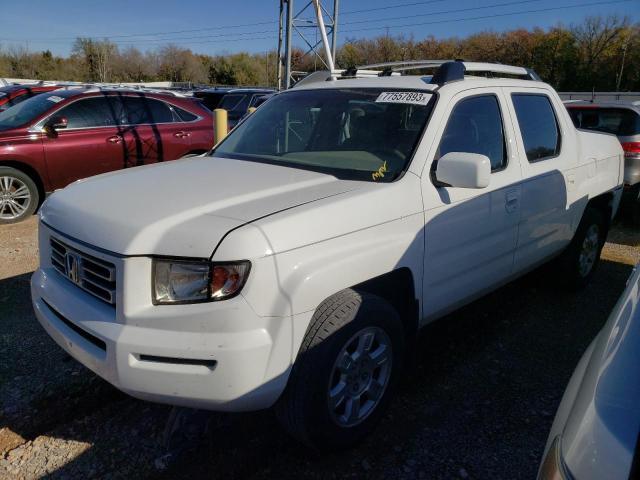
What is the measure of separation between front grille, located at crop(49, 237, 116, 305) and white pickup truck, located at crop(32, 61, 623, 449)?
1cm

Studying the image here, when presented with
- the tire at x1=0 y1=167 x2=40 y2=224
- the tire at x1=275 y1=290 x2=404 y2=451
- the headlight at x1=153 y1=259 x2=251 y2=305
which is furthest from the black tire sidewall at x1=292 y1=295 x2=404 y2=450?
the tire at x1=0 y1=167 x2=40 y2=224

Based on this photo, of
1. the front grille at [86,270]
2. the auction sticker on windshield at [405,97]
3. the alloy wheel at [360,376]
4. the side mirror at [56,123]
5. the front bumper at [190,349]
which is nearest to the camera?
the front bumper at [190,349]

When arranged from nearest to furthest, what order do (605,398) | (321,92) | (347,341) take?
(605,398) < (347,341) < (321,92)

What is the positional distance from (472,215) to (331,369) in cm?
137

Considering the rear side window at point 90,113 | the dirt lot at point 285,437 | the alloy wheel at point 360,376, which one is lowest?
the dirt lot at point 285,437

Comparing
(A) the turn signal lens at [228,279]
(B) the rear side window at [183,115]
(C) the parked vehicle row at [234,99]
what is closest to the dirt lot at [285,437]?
(A) the turn signal lens at [228,279]

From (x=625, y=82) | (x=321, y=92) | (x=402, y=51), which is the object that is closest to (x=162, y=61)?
(x=402, y=51)

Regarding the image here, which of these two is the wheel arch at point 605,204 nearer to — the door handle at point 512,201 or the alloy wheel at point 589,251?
the alloy wheel at point 589,251

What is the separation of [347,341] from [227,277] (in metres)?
0.66

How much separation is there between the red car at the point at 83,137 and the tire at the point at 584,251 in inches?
222

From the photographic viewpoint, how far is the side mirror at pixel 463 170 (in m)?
2.67

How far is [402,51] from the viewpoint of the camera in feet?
186

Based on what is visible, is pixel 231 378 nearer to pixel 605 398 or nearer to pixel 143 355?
pixel 143 355

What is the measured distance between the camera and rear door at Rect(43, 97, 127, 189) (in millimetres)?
6941
